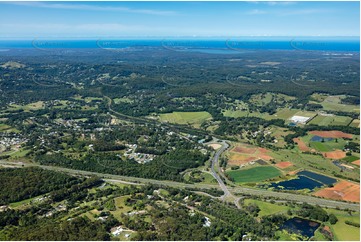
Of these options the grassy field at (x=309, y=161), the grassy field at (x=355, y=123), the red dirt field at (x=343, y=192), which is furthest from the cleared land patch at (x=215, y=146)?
the grassy field at (x=355, y=123)

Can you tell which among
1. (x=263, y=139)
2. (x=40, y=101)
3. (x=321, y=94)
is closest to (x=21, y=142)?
(x=40, y=101)

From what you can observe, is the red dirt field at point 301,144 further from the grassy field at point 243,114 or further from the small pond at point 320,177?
the grassy field at point 243,114

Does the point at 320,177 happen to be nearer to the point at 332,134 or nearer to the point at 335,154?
the point at 335,154

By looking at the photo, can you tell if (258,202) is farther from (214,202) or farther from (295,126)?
(295,126)

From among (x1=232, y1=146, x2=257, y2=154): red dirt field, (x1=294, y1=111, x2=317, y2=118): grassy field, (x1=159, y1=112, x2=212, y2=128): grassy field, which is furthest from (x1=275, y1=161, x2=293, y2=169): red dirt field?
(x1=294, y1=111, x2=317, y2=118): grassy field

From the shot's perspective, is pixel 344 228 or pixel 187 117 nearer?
pixel 344 228

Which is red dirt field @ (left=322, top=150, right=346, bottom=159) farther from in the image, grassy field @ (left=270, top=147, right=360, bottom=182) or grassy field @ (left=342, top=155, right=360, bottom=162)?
grassy field @ (left=270, top=147, right=360, bottom=182)

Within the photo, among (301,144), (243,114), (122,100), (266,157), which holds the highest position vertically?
(122,100)

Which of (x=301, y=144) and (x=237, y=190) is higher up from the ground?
(x=301, y=144)

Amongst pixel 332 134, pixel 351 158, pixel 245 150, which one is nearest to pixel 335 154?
pixel 351 158
